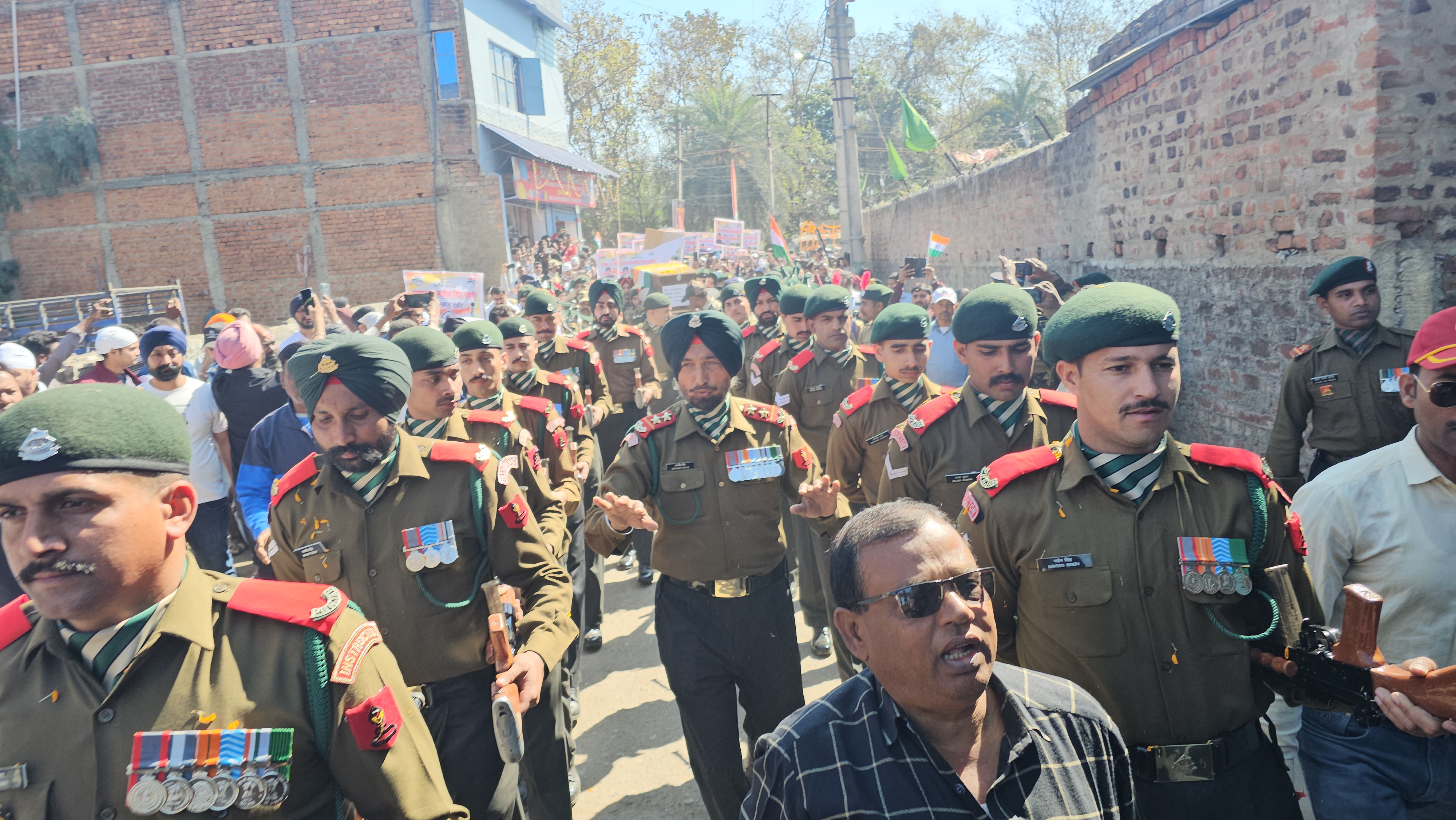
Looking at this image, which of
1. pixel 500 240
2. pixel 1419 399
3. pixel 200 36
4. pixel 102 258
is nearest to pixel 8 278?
pixel 102 258

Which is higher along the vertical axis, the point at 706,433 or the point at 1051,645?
the point at 706,433

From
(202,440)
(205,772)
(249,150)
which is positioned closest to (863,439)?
(205,772)

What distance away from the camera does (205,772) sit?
2.00 metres

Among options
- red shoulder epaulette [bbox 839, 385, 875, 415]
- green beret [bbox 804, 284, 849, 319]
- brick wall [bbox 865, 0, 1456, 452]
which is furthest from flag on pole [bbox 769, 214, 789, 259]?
red shoulder epaulette [bbox 839, 385, 875, 415]

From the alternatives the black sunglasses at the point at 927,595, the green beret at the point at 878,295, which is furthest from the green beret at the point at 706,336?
the green beret at the point at 878,295

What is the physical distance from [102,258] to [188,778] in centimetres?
2503

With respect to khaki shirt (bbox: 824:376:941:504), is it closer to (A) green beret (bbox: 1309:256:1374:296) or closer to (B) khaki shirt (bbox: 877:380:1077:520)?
(B) khaki shirt (bbox: 877:380:1077:520)

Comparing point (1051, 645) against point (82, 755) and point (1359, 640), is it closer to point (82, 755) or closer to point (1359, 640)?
point (1359, 640)

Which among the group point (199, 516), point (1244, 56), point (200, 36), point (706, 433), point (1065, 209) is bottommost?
point (199, 516)

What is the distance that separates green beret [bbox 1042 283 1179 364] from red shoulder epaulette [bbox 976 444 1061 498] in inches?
12.0

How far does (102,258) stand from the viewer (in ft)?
72.5

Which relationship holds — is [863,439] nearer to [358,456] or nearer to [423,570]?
[423,570]

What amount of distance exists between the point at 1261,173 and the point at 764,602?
5054 millimetres

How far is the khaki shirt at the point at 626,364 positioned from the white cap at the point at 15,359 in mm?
4806
